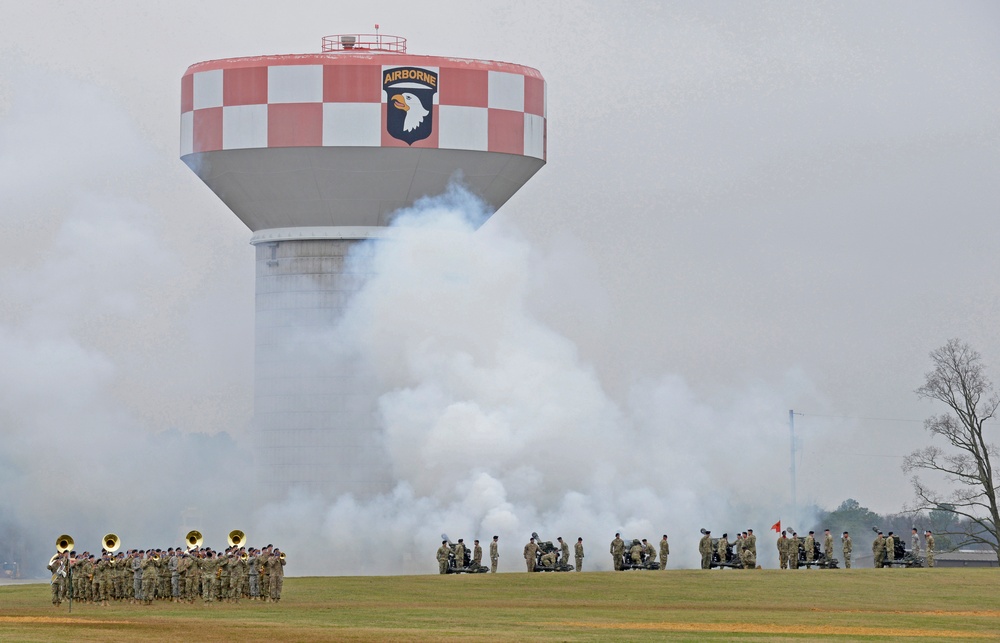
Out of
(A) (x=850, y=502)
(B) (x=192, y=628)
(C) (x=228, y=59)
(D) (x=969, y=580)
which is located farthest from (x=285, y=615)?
(A) (x=850, y=502)

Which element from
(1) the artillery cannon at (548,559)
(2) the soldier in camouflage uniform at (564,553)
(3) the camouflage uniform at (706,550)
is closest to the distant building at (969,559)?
(3) the camouflage uniform at (706,550)

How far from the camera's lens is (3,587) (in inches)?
2437

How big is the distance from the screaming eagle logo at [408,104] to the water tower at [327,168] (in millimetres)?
35

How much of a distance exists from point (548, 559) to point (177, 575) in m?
14.3

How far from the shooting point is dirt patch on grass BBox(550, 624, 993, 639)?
41.3 m

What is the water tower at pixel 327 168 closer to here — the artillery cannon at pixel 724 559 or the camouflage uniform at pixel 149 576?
the artillery cannon at pixel 724 559

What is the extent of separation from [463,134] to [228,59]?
343 inches

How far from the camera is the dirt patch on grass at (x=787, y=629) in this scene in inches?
1625

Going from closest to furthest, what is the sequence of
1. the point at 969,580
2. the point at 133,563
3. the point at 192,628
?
the point at 192,628 → the point at 133,563 → the point at 969,580

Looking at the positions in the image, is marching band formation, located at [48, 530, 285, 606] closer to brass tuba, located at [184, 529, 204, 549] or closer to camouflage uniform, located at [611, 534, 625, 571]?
brass tuba, located at [184, 529, 204, 549]

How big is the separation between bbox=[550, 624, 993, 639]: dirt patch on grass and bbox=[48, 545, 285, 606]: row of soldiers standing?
39.5 ft

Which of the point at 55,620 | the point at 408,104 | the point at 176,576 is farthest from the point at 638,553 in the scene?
the point at 55,620

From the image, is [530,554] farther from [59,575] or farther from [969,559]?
[969,559]

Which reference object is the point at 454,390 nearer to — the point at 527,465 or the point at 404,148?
the point at 527,465
